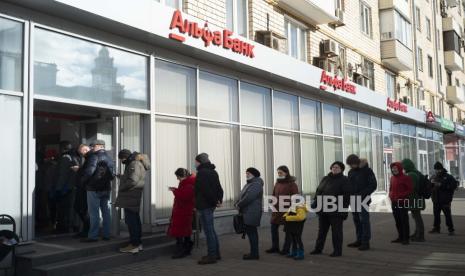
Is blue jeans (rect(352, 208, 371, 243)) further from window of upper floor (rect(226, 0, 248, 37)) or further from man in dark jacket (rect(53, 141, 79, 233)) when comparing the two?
window of upper floor (rect(226, 0, 248, 37))

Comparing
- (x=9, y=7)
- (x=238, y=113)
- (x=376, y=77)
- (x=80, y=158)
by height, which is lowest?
(x=80, y=158)

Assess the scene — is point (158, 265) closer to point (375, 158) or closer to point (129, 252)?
point (129, 252)

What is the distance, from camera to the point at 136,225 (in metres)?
8.20

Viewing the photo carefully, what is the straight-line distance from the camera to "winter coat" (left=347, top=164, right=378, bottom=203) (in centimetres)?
983

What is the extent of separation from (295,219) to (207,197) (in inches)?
60.8

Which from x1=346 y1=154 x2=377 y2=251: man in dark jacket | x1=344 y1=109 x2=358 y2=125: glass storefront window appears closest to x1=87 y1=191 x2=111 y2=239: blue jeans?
x1=346 y1=154 x2=377 y2=251: man in dark jacket

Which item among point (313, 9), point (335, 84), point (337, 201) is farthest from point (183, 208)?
point (313, 9)

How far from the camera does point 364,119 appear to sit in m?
20.5

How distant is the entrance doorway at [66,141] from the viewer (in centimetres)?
934

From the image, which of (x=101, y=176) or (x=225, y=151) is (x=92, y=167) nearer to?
(x=101, y=176)

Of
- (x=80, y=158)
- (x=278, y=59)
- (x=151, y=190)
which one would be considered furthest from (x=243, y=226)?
(x=278, y=59)

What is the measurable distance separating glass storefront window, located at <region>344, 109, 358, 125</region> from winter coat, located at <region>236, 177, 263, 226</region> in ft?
35.6

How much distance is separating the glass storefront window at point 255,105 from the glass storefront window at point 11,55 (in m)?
6.22

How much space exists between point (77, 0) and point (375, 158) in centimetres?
1627
